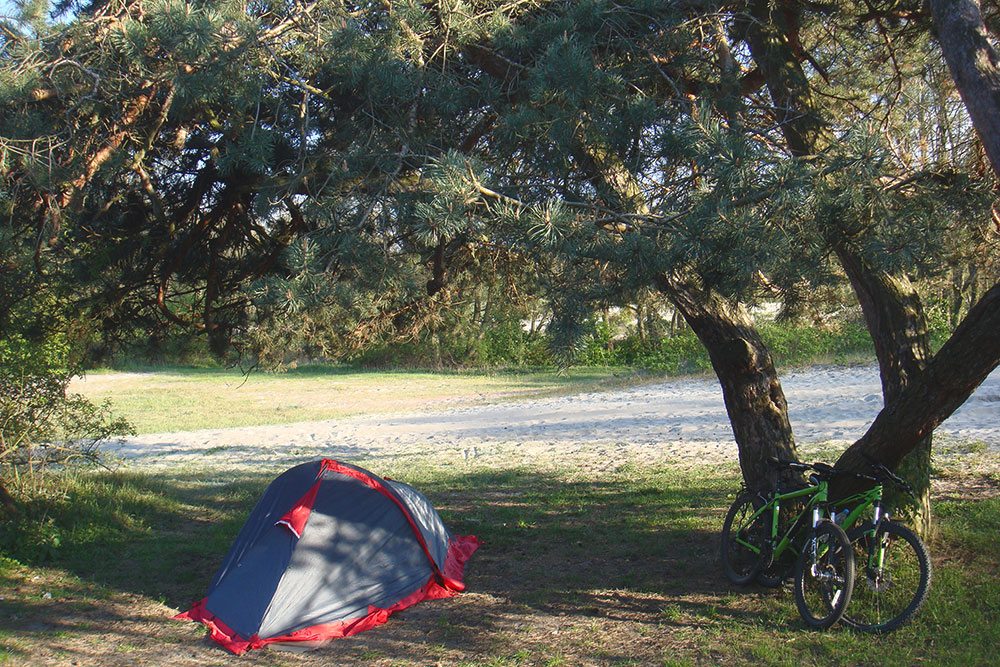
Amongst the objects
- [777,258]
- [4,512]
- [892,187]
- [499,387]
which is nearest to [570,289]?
[777,258]

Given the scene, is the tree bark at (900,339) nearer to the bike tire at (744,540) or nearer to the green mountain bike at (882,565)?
the green mountain bike at (882,565)

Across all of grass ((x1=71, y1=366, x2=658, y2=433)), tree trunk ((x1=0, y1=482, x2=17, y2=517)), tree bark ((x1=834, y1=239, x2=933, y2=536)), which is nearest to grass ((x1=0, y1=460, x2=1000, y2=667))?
tree trunk ((x1=0, y1=482, x2=17, y2=517))

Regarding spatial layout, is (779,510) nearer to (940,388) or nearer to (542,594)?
(940,388)

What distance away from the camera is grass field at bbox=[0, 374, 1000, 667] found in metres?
5.39

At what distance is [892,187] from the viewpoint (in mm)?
4828

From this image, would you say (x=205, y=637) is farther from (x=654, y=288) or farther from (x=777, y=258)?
(x=777, y=258)

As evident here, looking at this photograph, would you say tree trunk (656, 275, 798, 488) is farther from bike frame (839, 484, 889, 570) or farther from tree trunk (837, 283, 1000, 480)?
bike frame (839, 484, 889, 570)

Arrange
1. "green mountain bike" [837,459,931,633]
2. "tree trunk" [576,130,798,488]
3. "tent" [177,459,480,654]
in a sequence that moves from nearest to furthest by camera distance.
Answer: "green mountain bike" [837,459,931,633] < "tent" [177,459,480,654] < "tree trunk" [576,130,798,488]

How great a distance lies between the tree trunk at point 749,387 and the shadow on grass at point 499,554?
1.12m

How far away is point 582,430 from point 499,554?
916 cm

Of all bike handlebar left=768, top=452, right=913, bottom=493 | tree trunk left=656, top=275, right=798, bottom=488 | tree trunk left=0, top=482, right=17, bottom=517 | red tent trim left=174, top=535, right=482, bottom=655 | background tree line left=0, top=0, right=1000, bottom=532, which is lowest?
red tent trim left=174, top=535, right=482, bottom=655

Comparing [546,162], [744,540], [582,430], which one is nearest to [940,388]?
[744,540]

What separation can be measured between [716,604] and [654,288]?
2.53 metres

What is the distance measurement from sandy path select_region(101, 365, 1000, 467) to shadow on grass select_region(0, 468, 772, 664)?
8.01 ft
